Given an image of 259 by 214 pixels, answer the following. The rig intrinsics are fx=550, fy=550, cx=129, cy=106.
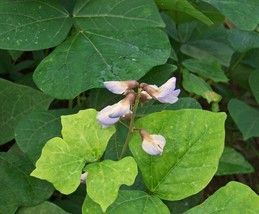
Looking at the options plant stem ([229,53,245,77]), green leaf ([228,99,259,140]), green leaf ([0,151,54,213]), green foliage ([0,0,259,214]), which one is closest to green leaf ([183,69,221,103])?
green foliage ([0,0,259,214])

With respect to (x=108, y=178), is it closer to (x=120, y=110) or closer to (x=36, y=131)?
(x=120, y=110)

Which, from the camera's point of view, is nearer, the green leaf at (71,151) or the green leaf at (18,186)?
the green leaf at (71,151)

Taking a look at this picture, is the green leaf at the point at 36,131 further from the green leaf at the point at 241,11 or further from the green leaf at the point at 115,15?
the green leaf at the point at 241,11

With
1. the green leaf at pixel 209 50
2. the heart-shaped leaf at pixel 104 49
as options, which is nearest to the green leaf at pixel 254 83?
the green leaf at pixel 209 50

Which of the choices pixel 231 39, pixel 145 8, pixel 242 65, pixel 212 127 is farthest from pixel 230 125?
pixel 212 127

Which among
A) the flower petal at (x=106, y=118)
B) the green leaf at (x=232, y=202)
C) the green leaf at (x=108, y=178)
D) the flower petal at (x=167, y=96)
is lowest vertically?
the green leaf at (x=232, y=202)

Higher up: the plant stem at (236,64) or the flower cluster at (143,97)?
the flower cluster at (143,97)

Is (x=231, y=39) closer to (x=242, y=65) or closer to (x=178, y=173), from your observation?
(x=242, y=65)

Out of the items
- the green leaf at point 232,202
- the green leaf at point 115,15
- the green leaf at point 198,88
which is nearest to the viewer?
the green leaf at point 232,202
